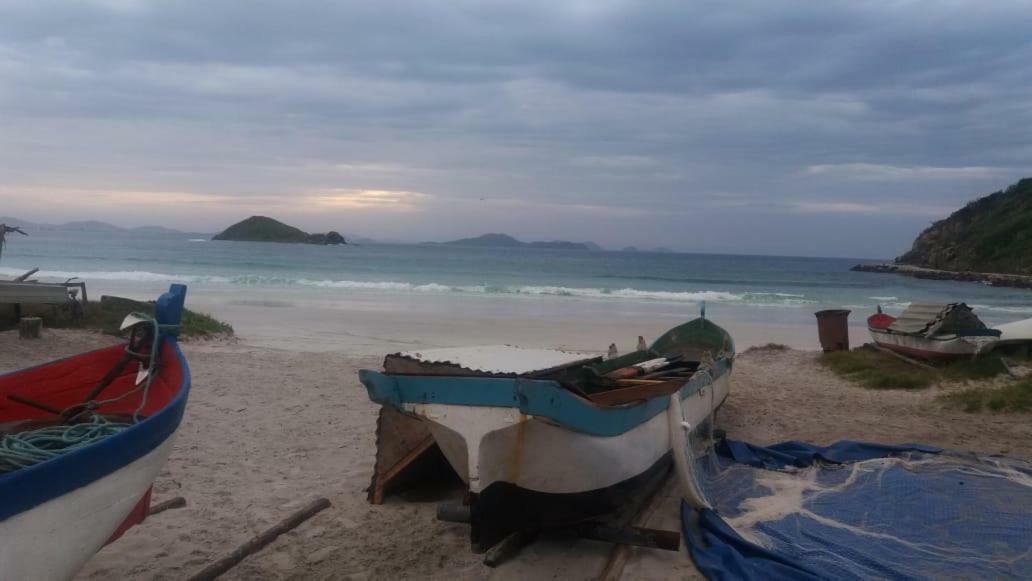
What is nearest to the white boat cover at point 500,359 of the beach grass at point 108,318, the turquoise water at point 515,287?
the beach grass at point 108,318

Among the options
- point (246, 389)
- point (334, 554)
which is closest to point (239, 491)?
point (334, 554)

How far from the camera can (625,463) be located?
490 cm

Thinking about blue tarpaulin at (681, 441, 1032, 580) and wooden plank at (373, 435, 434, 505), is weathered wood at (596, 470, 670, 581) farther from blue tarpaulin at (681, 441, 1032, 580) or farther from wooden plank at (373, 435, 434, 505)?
wooden plank at (373, 435, 434, 505)

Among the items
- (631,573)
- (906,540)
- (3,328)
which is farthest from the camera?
(3,328)

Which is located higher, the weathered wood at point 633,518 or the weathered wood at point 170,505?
the weathered wood at point 170,505

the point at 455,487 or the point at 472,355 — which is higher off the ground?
the point at 472,355

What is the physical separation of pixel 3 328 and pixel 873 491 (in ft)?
40.1

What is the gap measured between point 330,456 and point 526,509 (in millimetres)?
2811

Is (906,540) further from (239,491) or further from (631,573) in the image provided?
(239,491)

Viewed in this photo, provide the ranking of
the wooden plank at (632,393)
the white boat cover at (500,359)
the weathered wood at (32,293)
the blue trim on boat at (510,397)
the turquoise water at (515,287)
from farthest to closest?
1. the turquoise water at (515,287)
2. the weathered wood at (32,293)
3. the white boat cover at (500,359)
4. the wooden plank at (632,393)
5. the blue trim on boat at (510,397)

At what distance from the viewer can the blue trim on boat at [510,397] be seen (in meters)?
4.20

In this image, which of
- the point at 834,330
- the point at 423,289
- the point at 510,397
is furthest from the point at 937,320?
the point at 423,289

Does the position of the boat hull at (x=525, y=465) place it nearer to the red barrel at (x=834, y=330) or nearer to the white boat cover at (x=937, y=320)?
the white boat cover at (x=937, y=320)

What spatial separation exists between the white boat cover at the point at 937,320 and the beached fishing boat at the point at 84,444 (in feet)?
35.1
